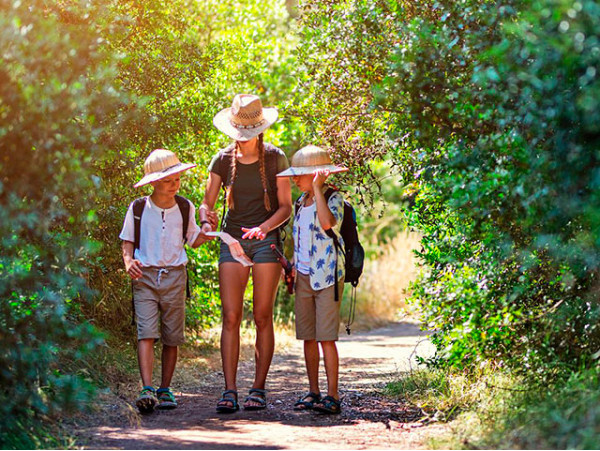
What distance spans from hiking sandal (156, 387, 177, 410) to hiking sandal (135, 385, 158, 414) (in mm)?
223

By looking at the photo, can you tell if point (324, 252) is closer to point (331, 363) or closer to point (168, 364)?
point (331, 363)

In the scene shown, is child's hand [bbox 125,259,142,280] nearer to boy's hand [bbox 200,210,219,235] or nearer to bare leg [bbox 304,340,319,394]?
boy's hand [bbox 200,210,219,235]

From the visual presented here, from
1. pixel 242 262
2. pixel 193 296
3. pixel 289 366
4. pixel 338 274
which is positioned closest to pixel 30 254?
pixel 242 262

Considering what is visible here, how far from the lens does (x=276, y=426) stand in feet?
18.9

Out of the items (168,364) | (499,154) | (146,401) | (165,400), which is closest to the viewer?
(499,154)

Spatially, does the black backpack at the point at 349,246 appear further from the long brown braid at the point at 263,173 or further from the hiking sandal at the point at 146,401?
the hiking sandal at the point at 146,401

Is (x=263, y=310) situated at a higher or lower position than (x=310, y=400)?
higher

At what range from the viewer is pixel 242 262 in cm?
637

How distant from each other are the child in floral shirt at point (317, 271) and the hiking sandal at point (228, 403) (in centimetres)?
50

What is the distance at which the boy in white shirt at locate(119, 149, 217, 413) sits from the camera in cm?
642

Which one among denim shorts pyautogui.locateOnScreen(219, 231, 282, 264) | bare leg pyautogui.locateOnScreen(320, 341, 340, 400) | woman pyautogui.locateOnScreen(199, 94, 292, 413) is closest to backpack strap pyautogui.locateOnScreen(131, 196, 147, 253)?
woman pyautogui.locateOnScreen(199, 94, 292, 413)

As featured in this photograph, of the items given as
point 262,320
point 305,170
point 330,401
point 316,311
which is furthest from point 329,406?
point 305,170

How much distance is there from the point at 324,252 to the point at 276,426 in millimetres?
1282

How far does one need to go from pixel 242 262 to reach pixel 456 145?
1942mm
